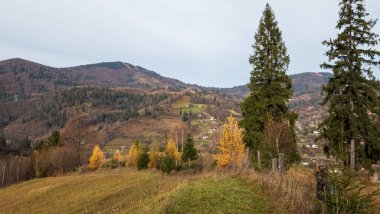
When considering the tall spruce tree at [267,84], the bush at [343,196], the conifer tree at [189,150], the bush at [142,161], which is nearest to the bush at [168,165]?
the conifer tree at [189,150]

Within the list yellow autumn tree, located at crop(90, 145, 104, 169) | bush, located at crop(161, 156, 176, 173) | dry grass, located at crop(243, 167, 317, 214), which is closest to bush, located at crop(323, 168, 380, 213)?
dry grass, located at crop(243, 167, 317, 214)

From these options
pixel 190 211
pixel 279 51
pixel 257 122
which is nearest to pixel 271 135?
pixel 257 122

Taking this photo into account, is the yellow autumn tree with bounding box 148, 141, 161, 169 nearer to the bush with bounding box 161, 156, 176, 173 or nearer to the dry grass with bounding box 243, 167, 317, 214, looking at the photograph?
the bush with bounding box 161, 156, 176, 173

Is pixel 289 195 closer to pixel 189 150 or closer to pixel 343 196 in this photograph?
pixel 343 196

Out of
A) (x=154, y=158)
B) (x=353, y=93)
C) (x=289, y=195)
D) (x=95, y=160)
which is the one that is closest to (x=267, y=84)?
(x=353, y=93)

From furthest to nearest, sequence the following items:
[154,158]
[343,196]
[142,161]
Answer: [154,158] < [142,161] < [343,196]

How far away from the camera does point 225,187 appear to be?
1595 centimetres

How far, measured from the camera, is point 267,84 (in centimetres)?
3297

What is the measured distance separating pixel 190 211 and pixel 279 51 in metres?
24.5

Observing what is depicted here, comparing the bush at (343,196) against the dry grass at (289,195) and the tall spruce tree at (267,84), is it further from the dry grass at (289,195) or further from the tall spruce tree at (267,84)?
the tall spruce tree at (267,84)

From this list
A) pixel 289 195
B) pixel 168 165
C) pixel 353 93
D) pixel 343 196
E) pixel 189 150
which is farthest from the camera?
pixel 189 150

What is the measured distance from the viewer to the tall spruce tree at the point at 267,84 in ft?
105

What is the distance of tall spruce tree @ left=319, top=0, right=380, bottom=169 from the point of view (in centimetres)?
2677

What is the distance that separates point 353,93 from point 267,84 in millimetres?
8359
